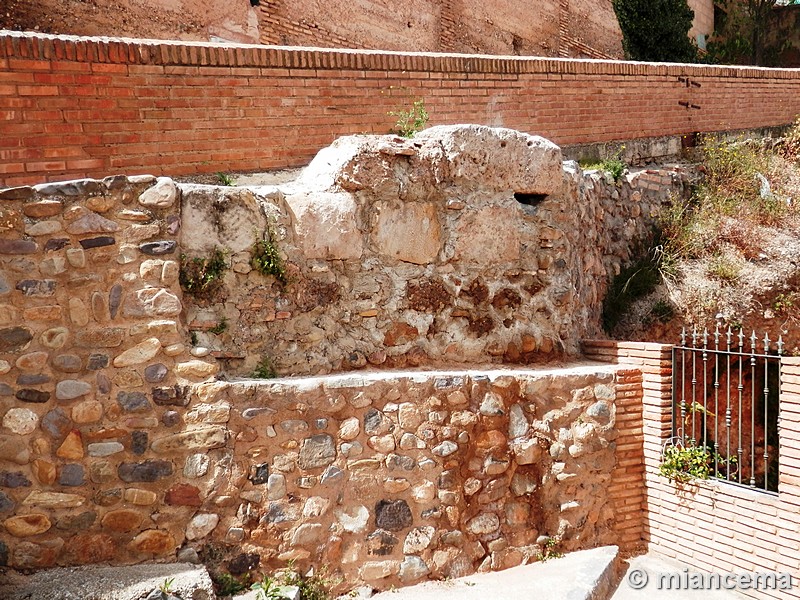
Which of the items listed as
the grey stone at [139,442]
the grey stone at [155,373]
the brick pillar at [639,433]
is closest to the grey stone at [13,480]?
the grey stone at [139,442]

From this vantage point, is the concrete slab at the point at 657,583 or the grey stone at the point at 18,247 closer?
the grey stone at the point at 18,247

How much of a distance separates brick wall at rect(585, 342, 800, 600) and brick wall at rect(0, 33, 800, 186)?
10.1 feet

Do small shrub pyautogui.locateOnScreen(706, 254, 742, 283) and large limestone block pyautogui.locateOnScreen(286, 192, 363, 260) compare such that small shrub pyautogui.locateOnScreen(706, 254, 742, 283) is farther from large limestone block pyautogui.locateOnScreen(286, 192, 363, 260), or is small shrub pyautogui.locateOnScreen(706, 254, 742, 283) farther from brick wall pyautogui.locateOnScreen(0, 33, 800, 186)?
large limestone block pyautogui.locateOnScreen(286, 192, 363, 260)

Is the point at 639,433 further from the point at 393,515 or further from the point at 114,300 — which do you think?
the point at 114,300

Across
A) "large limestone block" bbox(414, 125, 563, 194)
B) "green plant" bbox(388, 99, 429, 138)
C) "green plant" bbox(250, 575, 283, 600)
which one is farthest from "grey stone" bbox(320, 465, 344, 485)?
"green plant" bbox(388, 99, 429, 138)

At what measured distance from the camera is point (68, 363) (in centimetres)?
365

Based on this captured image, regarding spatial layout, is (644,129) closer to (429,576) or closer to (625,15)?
(625,15)

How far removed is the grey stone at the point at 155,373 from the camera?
379 cm

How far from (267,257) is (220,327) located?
1.73ft

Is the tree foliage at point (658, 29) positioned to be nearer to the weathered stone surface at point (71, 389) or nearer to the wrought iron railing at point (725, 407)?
the wrought iron railing at point (725, 407)

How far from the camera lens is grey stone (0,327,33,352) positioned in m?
3.56

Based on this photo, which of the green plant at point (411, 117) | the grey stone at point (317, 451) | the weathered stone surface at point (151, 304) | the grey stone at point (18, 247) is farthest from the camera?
the green plant at point (411, 117)

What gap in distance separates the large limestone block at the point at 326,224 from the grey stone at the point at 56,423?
1.73m

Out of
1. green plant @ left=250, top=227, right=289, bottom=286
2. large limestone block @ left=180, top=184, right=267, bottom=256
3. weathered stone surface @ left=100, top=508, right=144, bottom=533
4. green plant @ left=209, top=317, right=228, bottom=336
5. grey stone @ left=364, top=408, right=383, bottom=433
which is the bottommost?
weathered stone surface @ left=100, top=508, right=144, bottom=533
